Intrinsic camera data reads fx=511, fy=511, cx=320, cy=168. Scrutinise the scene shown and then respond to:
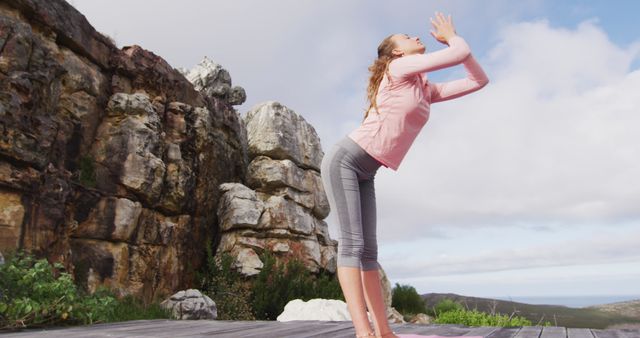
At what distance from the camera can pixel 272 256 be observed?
14.8m

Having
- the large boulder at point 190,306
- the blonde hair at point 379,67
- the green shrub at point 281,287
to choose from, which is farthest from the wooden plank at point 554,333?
the green shrub at point 281,287

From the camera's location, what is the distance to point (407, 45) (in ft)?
11.3

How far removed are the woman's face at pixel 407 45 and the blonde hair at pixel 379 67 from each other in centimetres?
3

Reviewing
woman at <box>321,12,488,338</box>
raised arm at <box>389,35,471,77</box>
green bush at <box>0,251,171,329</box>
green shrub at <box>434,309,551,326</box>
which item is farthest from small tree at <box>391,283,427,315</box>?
raised arm at <box>389,35,471,77</box>

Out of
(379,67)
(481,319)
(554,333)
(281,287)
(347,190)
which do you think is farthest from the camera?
(281,287)

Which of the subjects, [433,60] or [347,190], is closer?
[433,60]

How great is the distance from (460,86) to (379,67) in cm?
61

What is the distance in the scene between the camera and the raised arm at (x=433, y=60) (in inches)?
123

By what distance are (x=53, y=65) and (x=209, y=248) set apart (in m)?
6.20

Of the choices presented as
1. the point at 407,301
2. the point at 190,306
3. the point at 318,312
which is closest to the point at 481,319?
the point at 318,312

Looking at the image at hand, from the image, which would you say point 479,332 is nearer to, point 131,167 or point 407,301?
point 131,167

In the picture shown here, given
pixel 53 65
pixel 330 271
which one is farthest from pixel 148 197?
pixel 330 271

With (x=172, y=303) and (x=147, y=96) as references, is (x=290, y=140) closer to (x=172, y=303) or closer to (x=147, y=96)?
(x=147, y=96)

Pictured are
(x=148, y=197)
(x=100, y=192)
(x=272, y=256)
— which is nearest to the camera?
(x=100, y=192)
